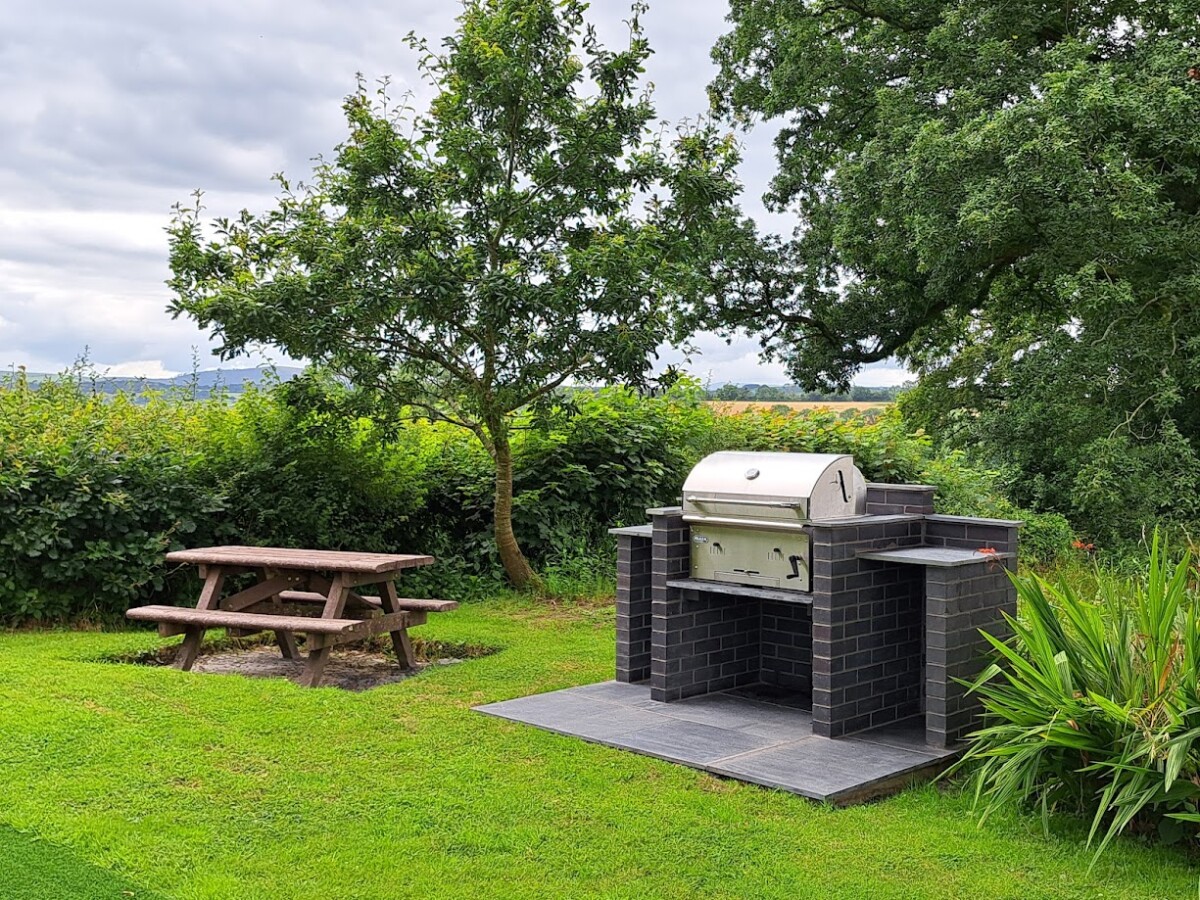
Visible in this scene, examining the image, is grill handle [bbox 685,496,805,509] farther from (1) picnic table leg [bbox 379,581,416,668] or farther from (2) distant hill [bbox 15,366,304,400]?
(2) distant hill [bbox 15,366,304,400]

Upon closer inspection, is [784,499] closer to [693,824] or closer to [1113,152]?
[693,824]

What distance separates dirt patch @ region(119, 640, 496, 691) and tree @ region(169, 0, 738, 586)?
2.44 m

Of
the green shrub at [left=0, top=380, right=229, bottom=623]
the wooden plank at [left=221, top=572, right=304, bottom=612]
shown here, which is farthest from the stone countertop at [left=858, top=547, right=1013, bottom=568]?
the green shrub at [left=0, top=380, right=229, bottom=623]

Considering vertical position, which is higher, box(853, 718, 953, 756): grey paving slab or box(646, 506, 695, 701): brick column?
box(646, 506, 695, 701): brick column

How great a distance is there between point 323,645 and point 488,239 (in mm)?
4247

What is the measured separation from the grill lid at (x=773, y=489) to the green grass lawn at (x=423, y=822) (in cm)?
146

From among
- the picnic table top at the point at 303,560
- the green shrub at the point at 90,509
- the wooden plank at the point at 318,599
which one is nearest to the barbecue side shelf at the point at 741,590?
the picnic table top at the point at 303,560

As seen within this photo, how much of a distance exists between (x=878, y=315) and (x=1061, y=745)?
11840 mm

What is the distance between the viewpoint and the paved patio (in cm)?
494

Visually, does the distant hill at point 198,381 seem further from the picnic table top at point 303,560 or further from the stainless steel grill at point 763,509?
the stainless steel grill at point 763,509

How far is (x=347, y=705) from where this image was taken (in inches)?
242

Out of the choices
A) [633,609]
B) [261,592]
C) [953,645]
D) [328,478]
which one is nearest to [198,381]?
[328,478]

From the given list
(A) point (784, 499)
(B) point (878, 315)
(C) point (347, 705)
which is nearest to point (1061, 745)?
(A) point (784, 499)

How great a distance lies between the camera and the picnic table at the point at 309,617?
6.76 meters
